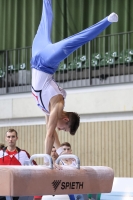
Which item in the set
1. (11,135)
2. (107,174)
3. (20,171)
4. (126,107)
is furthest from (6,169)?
(126,107)

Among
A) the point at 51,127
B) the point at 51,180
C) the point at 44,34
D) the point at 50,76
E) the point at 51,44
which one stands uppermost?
the point at 44,34

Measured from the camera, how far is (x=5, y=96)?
14828 mm

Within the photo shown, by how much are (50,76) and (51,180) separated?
1.46 metres

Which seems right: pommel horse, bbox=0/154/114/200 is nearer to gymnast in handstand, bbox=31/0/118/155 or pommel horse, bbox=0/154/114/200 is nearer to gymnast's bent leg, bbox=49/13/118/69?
gymnast in handstand, bbox=31/0/118/155

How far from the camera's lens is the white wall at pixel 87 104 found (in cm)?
1296

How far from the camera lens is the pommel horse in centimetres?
540

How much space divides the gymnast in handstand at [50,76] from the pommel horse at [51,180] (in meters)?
0.37

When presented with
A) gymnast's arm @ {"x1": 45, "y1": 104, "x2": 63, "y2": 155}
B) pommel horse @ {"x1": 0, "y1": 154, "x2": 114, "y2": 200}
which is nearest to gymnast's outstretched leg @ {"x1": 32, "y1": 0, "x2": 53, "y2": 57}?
gymnast's arm @ {"x1": 45, "y1": 104, "x2": 63, "y2": 155}

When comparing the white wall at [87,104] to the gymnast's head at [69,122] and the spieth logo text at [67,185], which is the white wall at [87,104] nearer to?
the gymnast's head at [69,122]

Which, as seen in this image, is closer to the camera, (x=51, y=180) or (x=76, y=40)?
(x=51, y=180)

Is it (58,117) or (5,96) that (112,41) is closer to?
(5,96)

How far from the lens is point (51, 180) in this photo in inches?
226

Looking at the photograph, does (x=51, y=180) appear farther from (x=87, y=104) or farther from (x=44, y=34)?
(x=87, y=104)

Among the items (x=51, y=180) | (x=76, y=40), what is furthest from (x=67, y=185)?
(x=76, y=40)
